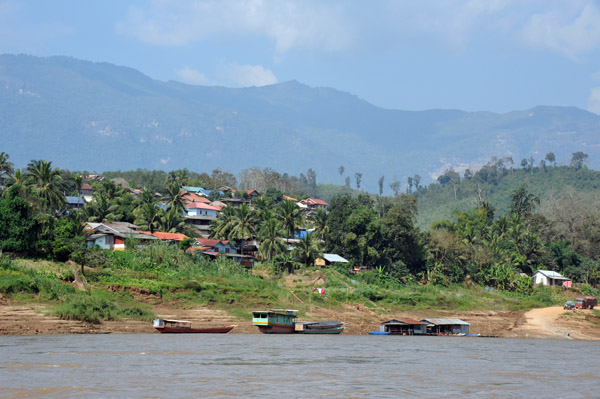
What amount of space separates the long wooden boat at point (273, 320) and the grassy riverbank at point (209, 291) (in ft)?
11.2

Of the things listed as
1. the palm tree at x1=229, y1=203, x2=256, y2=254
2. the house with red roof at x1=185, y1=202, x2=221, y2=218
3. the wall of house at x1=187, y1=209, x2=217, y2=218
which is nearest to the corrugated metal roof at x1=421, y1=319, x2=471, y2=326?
the palm tree at x1=229, y1=203, x2=256, y2=254

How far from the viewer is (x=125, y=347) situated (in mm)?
41438

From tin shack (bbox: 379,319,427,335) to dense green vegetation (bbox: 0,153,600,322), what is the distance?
955 centimetres

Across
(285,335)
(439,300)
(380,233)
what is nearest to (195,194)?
(380,233)

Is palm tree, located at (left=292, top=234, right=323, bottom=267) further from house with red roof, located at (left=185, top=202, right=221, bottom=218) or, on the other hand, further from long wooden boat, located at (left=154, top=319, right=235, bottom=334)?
house with red roof, located at (left=185, top=202, right=221, bottom=218)

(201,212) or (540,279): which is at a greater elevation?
(201,212)

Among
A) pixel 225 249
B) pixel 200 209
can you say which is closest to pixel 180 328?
pixel 225 249

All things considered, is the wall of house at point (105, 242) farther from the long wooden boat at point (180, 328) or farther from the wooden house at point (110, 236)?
the long wooden boat at point (180, 328)

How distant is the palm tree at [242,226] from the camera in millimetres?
93500

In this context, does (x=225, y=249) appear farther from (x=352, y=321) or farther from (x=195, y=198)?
(x=195, y=198)

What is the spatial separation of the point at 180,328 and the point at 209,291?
10.7 meters

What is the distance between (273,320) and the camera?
58188 millimetres

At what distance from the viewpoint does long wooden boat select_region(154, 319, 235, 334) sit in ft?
174

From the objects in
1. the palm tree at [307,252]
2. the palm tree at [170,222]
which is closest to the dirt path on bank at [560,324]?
the palm tree at [307,252]
